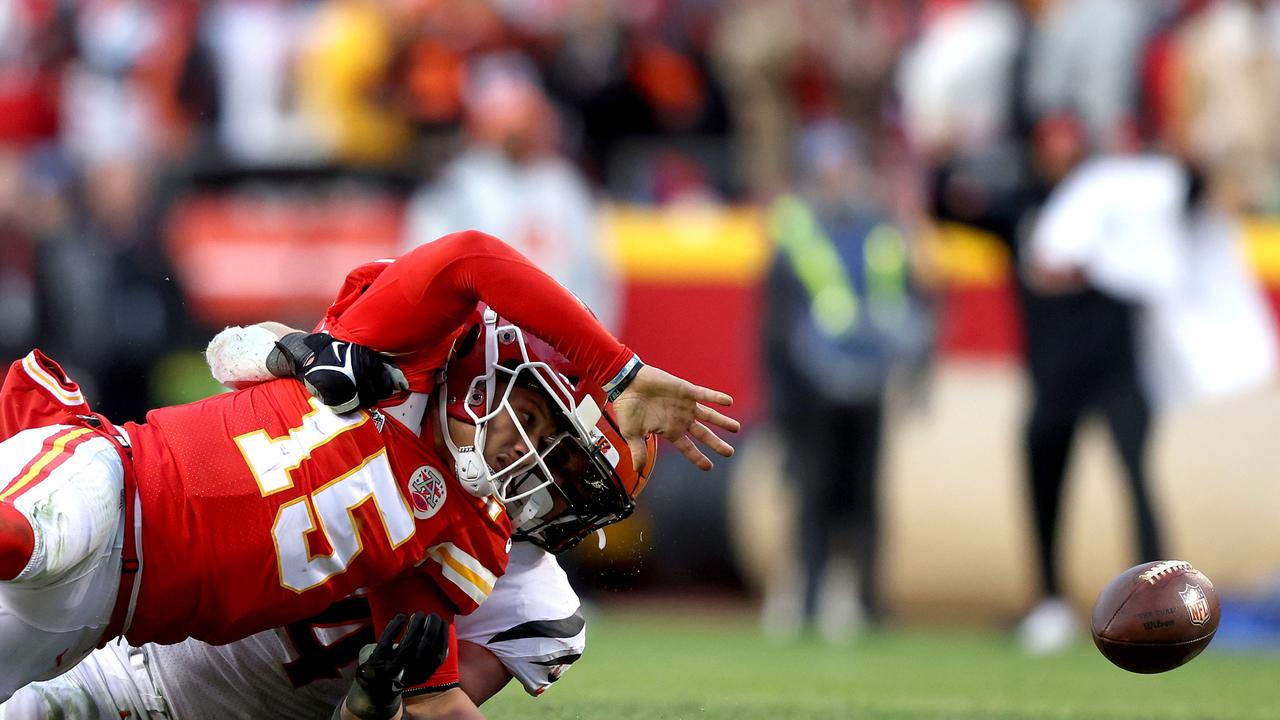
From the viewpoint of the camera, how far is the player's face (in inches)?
133

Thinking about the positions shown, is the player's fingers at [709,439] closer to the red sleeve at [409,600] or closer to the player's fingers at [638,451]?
the player's fingers at [638,451]

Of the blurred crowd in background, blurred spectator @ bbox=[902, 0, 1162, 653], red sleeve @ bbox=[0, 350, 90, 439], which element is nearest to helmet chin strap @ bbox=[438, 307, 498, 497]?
red sleeve @ bbox=[0, 350, 90, 439]

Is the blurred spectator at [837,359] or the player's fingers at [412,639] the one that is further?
the blurred spectator at [837,359]

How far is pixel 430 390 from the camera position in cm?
345

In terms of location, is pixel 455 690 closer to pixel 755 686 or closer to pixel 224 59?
pixel 755 686

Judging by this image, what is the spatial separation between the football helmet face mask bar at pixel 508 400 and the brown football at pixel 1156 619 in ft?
4.07

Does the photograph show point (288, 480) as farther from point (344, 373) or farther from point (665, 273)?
point (665, 273)

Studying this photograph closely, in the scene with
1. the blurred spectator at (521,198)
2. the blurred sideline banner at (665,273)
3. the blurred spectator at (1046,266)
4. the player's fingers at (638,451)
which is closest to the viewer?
the player's fingers at (638,451)

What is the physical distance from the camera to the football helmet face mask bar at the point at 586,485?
3375mm

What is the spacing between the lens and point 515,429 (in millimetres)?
3377

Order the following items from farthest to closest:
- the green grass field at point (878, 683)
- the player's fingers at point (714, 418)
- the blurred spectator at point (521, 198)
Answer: the blurred spectator at point (521, 198), the green grass field at point (878, 683), the player's fingers at point (714, 418)

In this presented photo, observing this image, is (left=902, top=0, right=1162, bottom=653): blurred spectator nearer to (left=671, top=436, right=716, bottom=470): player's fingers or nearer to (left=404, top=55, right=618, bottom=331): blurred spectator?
(left=404, top=55, right=618, bottom=331): blurred spectator

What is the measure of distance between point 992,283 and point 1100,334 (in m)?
1.90

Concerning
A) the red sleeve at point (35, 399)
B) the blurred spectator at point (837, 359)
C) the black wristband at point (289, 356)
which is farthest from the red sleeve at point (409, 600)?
the blurred spectator at point (837, 359)
